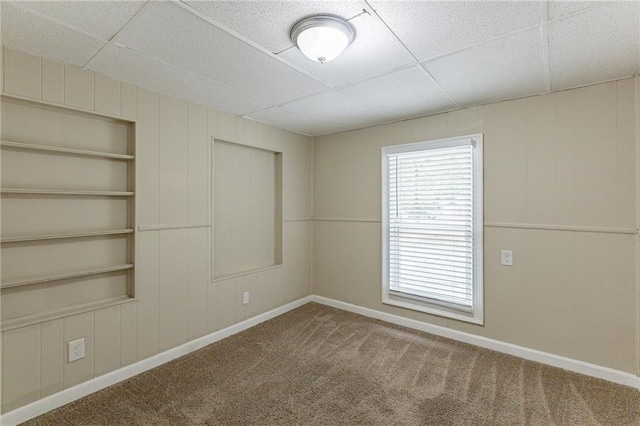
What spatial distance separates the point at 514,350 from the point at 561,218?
1.26 meters

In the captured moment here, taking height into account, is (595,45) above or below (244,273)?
above

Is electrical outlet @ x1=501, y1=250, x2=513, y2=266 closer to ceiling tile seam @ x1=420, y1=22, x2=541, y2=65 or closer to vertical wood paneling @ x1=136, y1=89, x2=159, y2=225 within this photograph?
ceiling tile seam @ x1=420, y1=22, x2=541, y2=65

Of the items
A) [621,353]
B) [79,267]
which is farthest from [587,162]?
[79,267]

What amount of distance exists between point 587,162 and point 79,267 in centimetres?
404

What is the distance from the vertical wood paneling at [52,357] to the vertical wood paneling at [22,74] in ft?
5.02

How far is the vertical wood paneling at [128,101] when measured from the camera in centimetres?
245

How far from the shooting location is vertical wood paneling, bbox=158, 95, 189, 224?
8.93 feet

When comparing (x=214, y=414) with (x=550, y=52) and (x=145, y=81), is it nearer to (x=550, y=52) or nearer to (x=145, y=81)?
(x=145, y=81)

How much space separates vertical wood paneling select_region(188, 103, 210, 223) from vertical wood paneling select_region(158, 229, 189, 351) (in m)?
0.26

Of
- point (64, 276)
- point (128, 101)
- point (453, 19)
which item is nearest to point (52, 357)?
point (64, 276)

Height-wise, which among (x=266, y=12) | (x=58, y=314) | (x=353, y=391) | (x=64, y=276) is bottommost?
(x=353, y=391)

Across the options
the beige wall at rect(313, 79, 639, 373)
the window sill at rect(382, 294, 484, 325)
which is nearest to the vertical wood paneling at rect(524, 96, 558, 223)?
the beige wall at rect(313, 79, 639, 373)

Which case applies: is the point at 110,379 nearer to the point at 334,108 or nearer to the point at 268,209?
the point at 268,209

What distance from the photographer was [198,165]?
3021 mm
